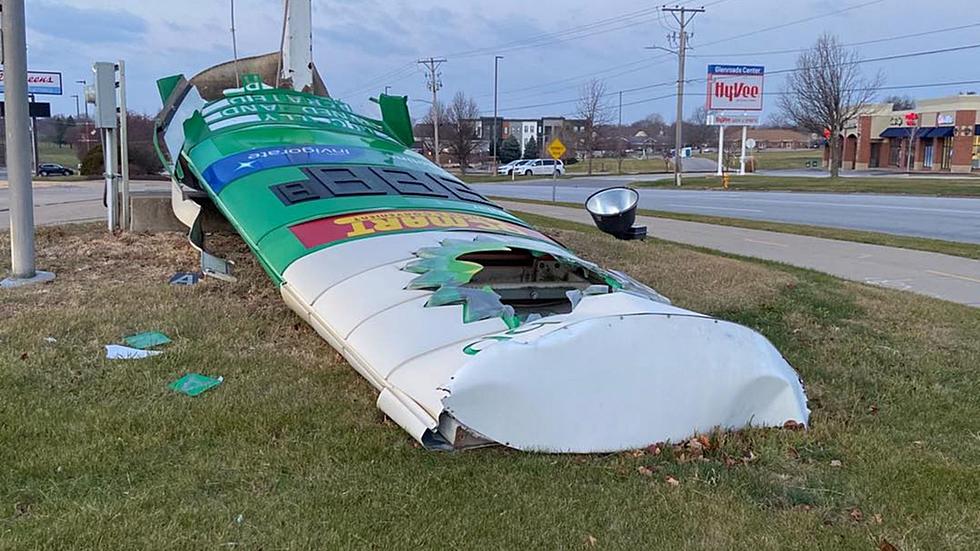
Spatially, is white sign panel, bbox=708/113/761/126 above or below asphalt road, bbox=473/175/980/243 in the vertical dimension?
above

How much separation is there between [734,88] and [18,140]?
56835mm

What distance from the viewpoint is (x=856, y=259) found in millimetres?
12297

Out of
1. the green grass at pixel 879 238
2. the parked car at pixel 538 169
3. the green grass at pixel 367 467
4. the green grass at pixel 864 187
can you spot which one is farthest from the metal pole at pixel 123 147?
the parked car at pixel 538 169

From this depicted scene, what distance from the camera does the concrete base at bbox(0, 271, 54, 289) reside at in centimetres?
716

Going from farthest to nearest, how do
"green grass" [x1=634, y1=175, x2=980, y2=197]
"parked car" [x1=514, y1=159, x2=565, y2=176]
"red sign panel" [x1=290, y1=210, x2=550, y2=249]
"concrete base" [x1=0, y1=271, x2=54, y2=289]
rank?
"parked car" [x1=514, y1=159, x2=565, y2=176]
"green grass" [x1=634, y1=175, x2=980, y2=197]
"concrete base" [x1=0, y1=271, x2=54, y2=289]
"red sign panel" [x1=290, y1=210, x2=550, y2=249]

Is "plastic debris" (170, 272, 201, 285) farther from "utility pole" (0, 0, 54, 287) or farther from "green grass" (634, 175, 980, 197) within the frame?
"green grass" (634, 175, 980, 197)

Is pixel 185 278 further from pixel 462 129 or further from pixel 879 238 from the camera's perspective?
pixel 462 129

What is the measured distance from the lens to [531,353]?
3.60 metres

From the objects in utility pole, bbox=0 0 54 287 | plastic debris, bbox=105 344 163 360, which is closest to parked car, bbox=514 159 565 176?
utility pole, bbox=0 0 54 287

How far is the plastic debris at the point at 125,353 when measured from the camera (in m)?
5.16

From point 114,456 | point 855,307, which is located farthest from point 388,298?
point 855,307

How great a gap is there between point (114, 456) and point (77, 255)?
235 inches

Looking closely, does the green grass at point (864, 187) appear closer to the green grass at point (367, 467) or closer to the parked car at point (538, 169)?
the parked car at point (538, 169)

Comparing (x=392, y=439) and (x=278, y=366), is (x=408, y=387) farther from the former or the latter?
(x=278, y=366)
